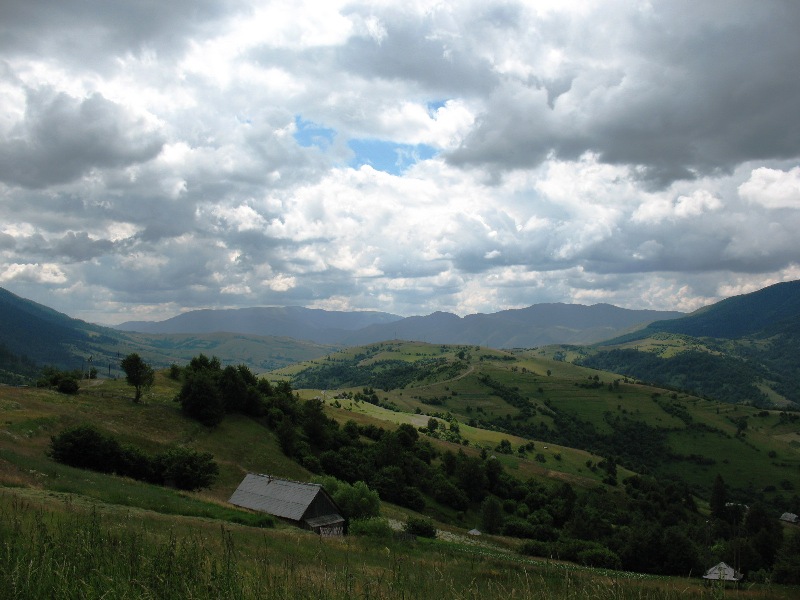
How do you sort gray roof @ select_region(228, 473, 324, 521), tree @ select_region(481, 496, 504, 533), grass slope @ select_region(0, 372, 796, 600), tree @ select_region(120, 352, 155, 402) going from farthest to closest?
tree @ select_region(481, 496, 504, 533) < tree @ select_region(120, 352, 155, 402) < gray roof @ select_region(228, 473, 324, 521) < grass slope @ select_region(0, 372, 796, 600)

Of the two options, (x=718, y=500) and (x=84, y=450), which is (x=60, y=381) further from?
(x=718, y=500)

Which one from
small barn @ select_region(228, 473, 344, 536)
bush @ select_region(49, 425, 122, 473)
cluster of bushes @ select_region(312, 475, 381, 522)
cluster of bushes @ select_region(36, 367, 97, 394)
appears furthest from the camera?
cluster of bushes @ select_region(36, 367, 97, 394)

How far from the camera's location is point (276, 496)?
50.7 metres

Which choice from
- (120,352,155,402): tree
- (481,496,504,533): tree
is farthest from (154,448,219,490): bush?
(481,496,504,533): tree

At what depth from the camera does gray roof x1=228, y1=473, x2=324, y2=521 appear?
1897 inches

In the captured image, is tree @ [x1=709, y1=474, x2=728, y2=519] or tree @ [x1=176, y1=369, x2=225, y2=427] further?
tree @ [x1=709, y1=474, x2=728, y2=519]

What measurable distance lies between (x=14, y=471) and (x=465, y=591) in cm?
3226

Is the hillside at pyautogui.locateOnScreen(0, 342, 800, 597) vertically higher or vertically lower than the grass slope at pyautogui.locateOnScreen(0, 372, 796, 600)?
lower

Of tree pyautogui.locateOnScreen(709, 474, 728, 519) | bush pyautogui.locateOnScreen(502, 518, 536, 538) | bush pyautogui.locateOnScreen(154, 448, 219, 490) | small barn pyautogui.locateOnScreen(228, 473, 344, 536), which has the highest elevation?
bush pyautogui.locateOnScreen(154, 448, 219, 490)

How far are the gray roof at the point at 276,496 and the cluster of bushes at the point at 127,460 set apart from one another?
459cm

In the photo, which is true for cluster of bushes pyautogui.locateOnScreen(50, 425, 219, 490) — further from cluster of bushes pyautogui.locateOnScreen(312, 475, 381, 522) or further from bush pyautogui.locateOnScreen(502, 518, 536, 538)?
bush pyautogui.locateOnScreen(502, 518, 536, 538)

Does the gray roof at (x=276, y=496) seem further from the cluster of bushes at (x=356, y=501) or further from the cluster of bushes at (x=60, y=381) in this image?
the cluster of bushes at (x=60, y=381)

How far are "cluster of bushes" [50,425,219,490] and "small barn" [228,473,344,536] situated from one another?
489 cm

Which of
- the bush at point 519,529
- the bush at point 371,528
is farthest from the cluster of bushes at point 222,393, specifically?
the bush at point 519,529
